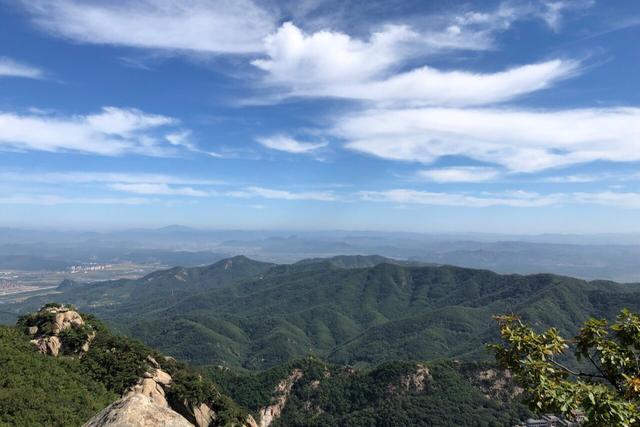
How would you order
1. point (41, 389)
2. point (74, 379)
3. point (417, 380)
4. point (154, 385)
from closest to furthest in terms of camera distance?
point (41, 389) < point (74, 379) < point (154, 385) < point (417, 380)

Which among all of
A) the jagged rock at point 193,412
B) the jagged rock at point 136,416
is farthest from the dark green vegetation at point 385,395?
the jagged rock at point 136,416

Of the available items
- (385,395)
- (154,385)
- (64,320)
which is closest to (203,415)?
(154,385)

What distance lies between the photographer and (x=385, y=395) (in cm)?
13750

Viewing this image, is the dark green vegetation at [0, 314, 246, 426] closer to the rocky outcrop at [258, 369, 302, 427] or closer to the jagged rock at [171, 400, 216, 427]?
the jagged rock at [171, 400, 216, 427]

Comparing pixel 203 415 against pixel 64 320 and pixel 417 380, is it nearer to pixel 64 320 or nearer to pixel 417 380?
pixel 64 320

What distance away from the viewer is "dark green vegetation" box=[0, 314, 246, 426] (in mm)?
40312

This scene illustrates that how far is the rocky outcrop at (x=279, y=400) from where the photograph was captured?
132 m

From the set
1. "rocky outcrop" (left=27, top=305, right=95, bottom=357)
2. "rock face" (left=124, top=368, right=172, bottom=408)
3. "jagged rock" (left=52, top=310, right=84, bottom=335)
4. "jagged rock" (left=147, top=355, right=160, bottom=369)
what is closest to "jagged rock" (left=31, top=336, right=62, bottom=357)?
"rocky outcrop" (left=27, top=305, right=95, bottom=357)

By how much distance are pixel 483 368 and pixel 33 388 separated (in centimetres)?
14976

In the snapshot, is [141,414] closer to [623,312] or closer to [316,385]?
[623,312]

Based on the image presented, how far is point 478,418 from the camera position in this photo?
12738cm

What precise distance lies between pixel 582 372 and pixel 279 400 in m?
141

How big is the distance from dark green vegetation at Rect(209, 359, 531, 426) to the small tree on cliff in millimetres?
122963

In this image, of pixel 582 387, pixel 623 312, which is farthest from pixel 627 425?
pixel 623 312
